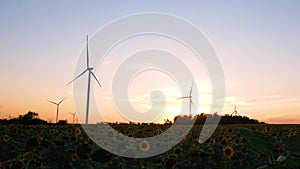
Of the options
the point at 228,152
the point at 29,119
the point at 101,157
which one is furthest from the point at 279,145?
the point at 29,119

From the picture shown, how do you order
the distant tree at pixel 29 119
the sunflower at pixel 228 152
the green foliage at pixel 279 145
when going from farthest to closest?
the distant tree at pixel 29 119 → the sunflower at pixel 228 152 → the green foliage at pixel 279 145

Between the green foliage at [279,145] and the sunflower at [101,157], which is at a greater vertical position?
the green foliage at [279,145]

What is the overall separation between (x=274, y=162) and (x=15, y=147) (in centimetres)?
784

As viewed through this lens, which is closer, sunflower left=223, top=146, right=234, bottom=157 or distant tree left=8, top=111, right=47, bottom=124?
sunflower left=223, top=146, right=234, bottom=157

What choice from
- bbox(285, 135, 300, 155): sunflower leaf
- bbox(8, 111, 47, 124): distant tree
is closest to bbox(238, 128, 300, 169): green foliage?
bbox(285, 135, 300, 155): sunflower leaf

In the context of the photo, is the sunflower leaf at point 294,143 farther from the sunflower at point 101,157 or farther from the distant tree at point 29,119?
the distant tree at point 29,119

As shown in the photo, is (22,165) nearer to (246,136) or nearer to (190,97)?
(246,136)

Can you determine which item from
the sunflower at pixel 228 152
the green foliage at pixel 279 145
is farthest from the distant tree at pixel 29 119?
the green foliage at pixel 279 145

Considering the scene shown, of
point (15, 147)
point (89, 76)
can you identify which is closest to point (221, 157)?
point (15, 147)

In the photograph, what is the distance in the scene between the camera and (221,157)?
8.55 meters

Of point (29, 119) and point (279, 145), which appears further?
point (29, 119)

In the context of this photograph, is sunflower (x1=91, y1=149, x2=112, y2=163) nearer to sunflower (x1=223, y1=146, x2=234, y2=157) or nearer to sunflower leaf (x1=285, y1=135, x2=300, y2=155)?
sunflower (x1=223, y1=146, x2=234, y2=157)

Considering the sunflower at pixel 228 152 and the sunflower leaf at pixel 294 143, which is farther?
the sunflower at pixel 228 152

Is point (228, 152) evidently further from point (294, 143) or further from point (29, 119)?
point (29, 119)
